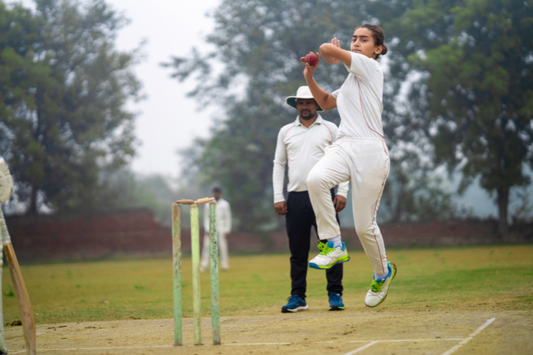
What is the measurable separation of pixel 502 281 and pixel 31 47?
24.7 m

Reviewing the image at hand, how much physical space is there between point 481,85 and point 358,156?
2059 cm

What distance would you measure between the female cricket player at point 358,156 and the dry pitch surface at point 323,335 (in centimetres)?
63

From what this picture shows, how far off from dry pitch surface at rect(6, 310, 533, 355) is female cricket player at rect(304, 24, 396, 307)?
625 millimetres

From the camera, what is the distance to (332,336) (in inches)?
160

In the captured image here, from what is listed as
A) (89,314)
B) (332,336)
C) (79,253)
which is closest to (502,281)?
(332,336)

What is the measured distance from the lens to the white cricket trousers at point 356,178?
4531mm

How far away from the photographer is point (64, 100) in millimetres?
28266

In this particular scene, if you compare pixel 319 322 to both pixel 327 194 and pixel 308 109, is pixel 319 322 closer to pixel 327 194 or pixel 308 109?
pixel 327 194

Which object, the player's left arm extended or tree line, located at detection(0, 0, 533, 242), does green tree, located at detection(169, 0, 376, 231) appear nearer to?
tree line, located at detection(0, 0, 533, 242)

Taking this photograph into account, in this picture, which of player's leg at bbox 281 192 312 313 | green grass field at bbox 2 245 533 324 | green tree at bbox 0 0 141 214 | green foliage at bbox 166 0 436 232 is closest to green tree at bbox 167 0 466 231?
green foliage at bbox 166 0 436 232

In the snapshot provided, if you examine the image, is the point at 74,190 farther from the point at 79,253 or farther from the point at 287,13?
the point at 287,13

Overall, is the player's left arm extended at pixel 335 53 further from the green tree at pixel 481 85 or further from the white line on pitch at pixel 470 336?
the green tree at pixel 481 85

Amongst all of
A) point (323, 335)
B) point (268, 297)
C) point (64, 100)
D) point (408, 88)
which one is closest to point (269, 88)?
point (408, 88)

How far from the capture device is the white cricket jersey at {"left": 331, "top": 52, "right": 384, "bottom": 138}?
4617 mm
